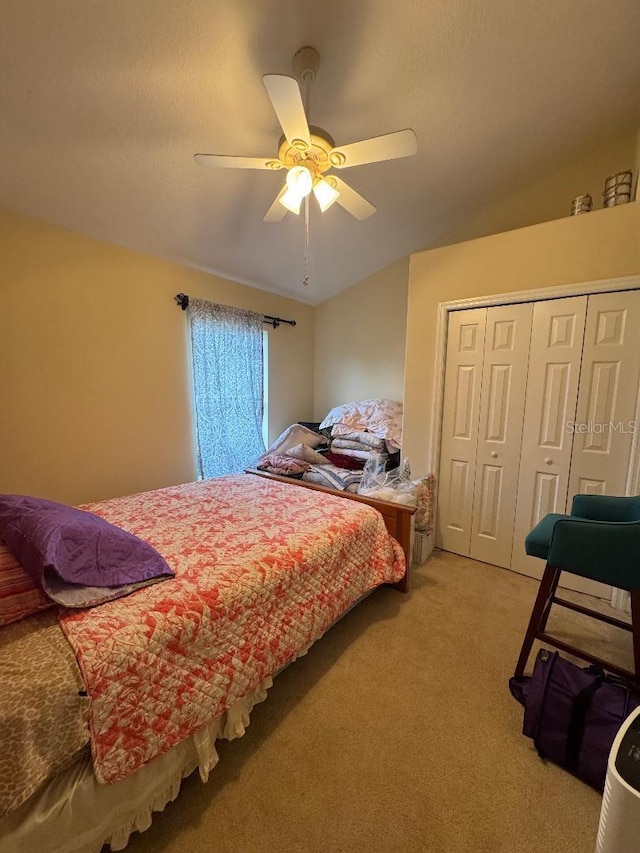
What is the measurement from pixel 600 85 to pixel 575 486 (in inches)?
89.4

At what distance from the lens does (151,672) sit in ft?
3.13

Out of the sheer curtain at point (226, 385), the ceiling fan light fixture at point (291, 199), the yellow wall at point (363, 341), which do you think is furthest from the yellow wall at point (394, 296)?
the ceiling fan light fixture at point (291, 199)

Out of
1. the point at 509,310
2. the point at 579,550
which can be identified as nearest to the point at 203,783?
the point at 579,550

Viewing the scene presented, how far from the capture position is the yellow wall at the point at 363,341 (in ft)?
11.9

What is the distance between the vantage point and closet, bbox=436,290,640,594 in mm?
2055

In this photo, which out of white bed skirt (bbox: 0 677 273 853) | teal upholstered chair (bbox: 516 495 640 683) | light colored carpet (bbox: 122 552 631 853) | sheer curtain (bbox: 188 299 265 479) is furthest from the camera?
sheer curtain (bbox: 188 299 265 479)

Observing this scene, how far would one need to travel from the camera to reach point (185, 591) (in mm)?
1142

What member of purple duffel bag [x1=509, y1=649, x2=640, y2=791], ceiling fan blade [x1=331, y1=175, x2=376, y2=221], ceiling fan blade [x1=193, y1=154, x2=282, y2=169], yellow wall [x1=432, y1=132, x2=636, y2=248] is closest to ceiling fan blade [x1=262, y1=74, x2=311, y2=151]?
ceiling fan blade [x1=193, y1=154, x2=282, y2=169]

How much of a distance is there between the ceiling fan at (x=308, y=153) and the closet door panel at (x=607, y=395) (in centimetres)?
157

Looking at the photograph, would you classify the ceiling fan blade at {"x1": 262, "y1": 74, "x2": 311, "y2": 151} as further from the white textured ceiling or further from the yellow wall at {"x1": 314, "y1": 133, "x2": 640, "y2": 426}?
the yellow wall at {"x1": 314, "y1": 133, "x2": 640, "y2": 426}

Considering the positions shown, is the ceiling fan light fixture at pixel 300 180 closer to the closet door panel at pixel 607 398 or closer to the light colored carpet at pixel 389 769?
the closet door panel at pixel 607 398

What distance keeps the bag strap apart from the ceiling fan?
2194 mm

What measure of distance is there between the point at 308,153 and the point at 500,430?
2.10 m

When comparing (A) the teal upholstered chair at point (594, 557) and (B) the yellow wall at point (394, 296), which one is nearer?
(A) the teal upholstered chair at point (594, 557)
